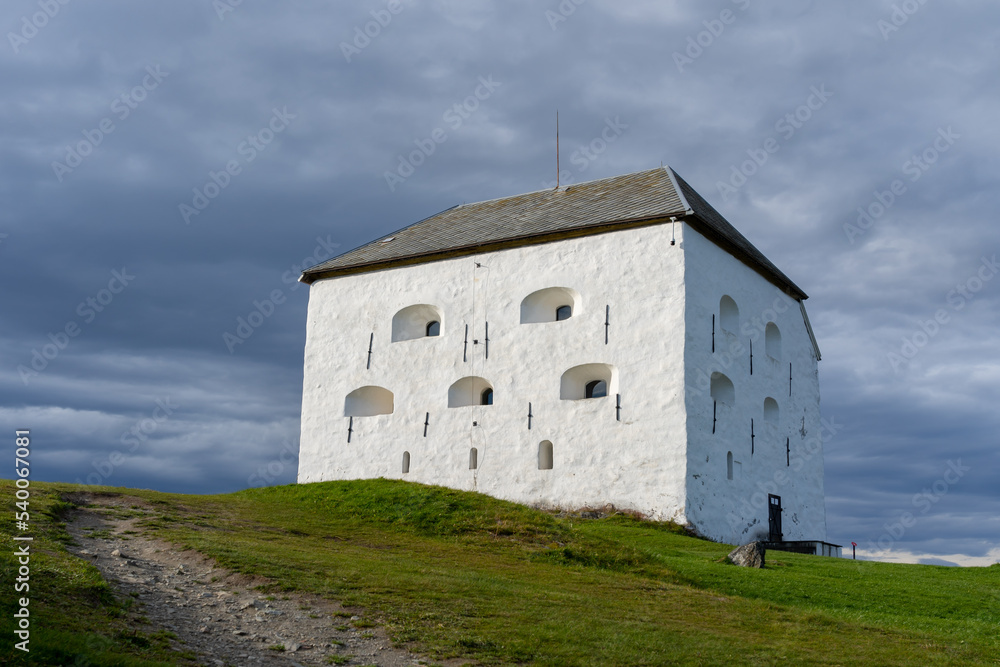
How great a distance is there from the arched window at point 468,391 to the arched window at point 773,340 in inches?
318

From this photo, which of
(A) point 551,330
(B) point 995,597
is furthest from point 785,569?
(A) point 551,330

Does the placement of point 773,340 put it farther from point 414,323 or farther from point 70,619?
point 70,619

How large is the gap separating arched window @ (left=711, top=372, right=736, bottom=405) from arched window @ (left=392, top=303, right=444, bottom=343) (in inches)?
307

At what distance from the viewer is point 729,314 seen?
23.0 meters

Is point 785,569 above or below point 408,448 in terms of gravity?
below

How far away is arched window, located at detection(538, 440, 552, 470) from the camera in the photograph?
853 inches

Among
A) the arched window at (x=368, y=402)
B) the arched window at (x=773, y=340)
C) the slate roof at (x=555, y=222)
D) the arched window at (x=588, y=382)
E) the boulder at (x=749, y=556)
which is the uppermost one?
the slate roof at (x=555, y=222)

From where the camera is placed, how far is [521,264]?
23172 mm

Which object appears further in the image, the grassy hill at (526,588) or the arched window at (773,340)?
the arched window at (773,340)

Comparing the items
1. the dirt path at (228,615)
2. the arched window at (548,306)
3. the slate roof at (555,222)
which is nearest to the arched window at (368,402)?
the slate roof at (555,222)

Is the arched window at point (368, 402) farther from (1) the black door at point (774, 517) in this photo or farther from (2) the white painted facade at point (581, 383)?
(1) the black door at point (774, 517)

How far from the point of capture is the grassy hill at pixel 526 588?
8617 millimetres

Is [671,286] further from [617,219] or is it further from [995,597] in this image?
[995,597]

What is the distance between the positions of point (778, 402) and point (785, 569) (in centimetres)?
939
